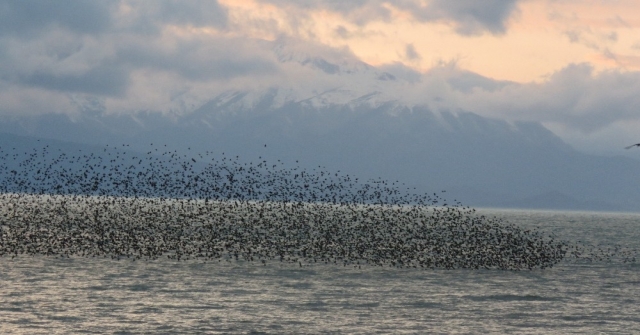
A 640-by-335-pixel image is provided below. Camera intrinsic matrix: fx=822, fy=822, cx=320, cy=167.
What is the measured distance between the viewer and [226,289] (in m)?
71.6

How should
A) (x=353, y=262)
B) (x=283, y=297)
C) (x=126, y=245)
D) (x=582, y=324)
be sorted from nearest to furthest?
(x=582, y=324), (x=283, y=297), (x=353, y=262), (x=126, y=245)

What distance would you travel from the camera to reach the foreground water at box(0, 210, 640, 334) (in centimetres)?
5609

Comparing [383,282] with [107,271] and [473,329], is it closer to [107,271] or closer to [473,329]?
[473,329]

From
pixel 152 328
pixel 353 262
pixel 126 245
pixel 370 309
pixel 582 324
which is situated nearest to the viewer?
pixel 152 328

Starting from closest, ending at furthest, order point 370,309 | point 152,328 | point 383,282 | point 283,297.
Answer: point 152,328, point 370,309, point 283,297, point 383,282

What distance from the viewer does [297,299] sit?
6719 cm

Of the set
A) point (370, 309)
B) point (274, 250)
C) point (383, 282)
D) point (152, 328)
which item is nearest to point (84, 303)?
point (152, 328)

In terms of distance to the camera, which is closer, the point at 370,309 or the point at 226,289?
the point at 370,309

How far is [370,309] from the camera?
6344 cm

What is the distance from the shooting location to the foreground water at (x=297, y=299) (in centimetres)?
5609

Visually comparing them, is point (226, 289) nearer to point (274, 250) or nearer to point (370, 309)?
point (370, 309)

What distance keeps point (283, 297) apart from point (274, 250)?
37.4 m

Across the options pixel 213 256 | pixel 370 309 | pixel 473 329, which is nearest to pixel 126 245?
pixel 213 256

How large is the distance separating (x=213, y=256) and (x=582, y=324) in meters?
48.6
